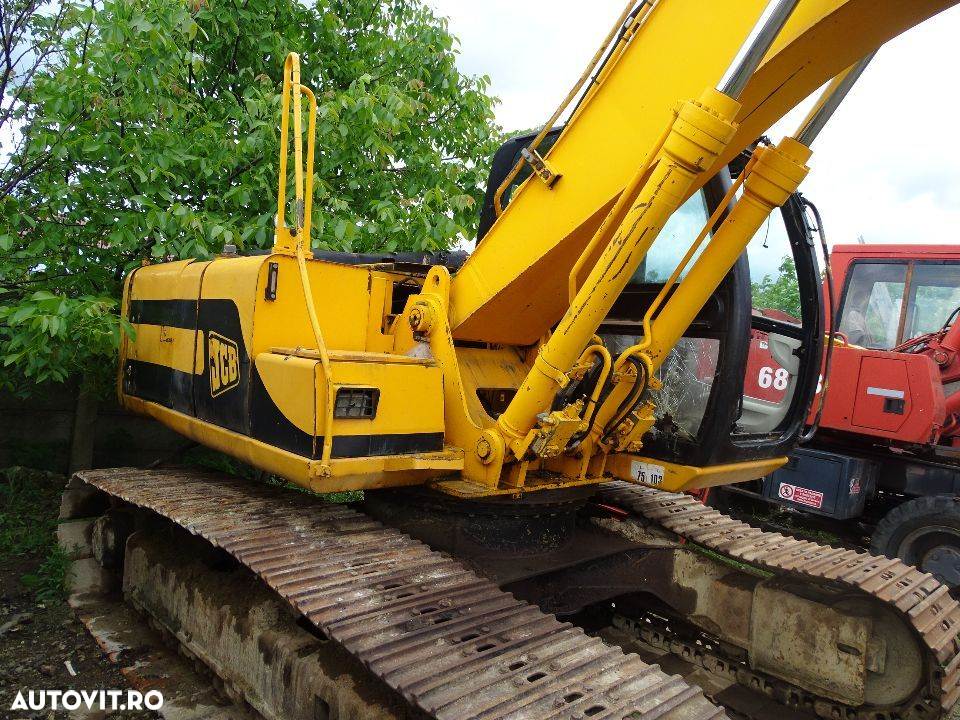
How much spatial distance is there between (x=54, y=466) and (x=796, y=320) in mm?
5279

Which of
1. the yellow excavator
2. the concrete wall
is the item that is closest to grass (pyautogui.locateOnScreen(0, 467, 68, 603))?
the concrete wall

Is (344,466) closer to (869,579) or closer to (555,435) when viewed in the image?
(555,435)

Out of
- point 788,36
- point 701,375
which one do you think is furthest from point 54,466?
point 788,36

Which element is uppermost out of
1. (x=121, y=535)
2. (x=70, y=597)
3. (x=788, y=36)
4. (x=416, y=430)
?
(x=788, y=36)

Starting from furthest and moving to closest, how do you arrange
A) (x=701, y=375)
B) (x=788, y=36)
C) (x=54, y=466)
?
(x=54, y=466) → (x=701, y=375) → (x=788, y=36)

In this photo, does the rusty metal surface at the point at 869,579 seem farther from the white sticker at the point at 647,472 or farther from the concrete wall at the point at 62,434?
the concrete wall at the point at 62,434

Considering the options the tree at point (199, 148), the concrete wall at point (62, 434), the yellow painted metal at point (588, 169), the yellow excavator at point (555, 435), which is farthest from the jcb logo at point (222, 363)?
the concrete wall at point (62, 434)

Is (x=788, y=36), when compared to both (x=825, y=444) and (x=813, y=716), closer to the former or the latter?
(x=813, y=716)

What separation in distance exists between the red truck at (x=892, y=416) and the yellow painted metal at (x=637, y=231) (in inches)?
133

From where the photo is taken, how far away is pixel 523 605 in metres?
2.59

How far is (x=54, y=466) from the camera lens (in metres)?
5.57

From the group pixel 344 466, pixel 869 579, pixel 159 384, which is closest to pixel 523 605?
pixel 344 466

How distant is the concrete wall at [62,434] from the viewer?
5.43 meters

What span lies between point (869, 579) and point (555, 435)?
147 centimetres
